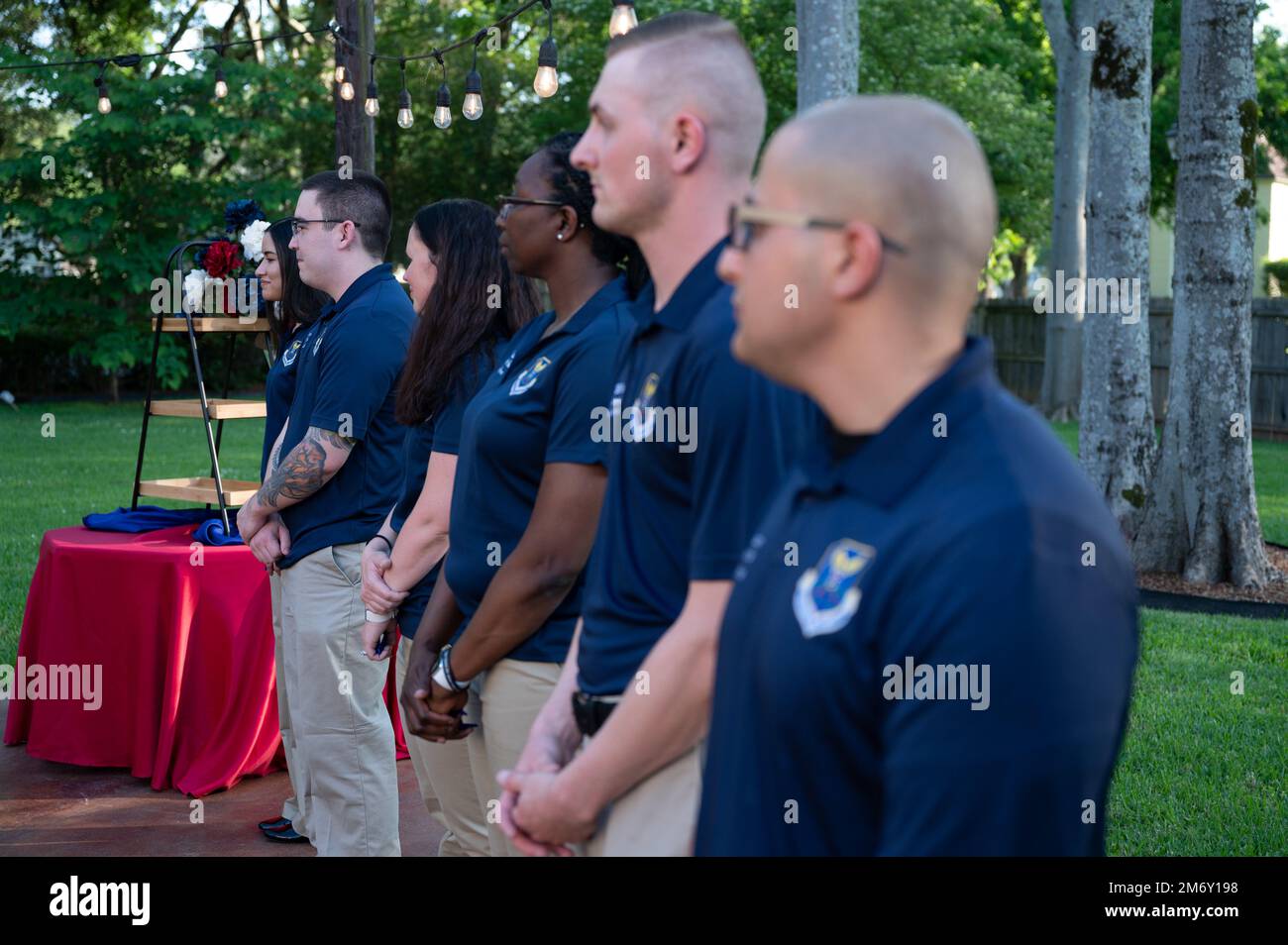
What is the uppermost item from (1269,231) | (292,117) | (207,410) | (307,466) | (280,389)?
(292,117)

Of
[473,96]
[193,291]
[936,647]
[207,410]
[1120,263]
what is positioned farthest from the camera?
[1120,263]

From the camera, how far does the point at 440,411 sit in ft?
12.2

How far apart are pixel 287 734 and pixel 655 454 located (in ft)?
11.5

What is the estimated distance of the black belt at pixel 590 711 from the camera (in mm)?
2340

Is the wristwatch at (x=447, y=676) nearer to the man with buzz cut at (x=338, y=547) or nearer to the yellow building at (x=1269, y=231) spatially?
the man with buzz cut at (x=338, y=547)

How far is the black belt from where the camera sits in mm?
2340

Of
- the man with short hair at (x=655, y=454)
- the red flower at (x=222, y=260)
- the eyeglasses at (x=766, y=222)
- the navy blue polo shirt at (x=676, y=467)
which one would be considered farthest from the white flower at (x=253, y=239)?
the eyeglasses at (x=766, y=222)

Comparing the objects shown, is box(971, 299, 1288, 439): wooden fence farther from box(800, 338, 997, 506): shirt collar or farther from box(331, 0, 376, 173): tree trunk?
box(800, 338, 997, 506): shirt collar

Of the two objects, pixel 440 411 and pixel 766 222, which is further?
pixel 440 411

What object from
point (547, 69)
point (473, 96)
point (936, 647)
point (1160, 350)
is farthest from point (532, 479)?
point (1160, 350)

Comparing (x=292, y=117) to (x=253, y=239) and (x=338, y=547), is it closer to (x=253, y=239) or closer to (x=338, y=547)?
(x=253, y=239)
